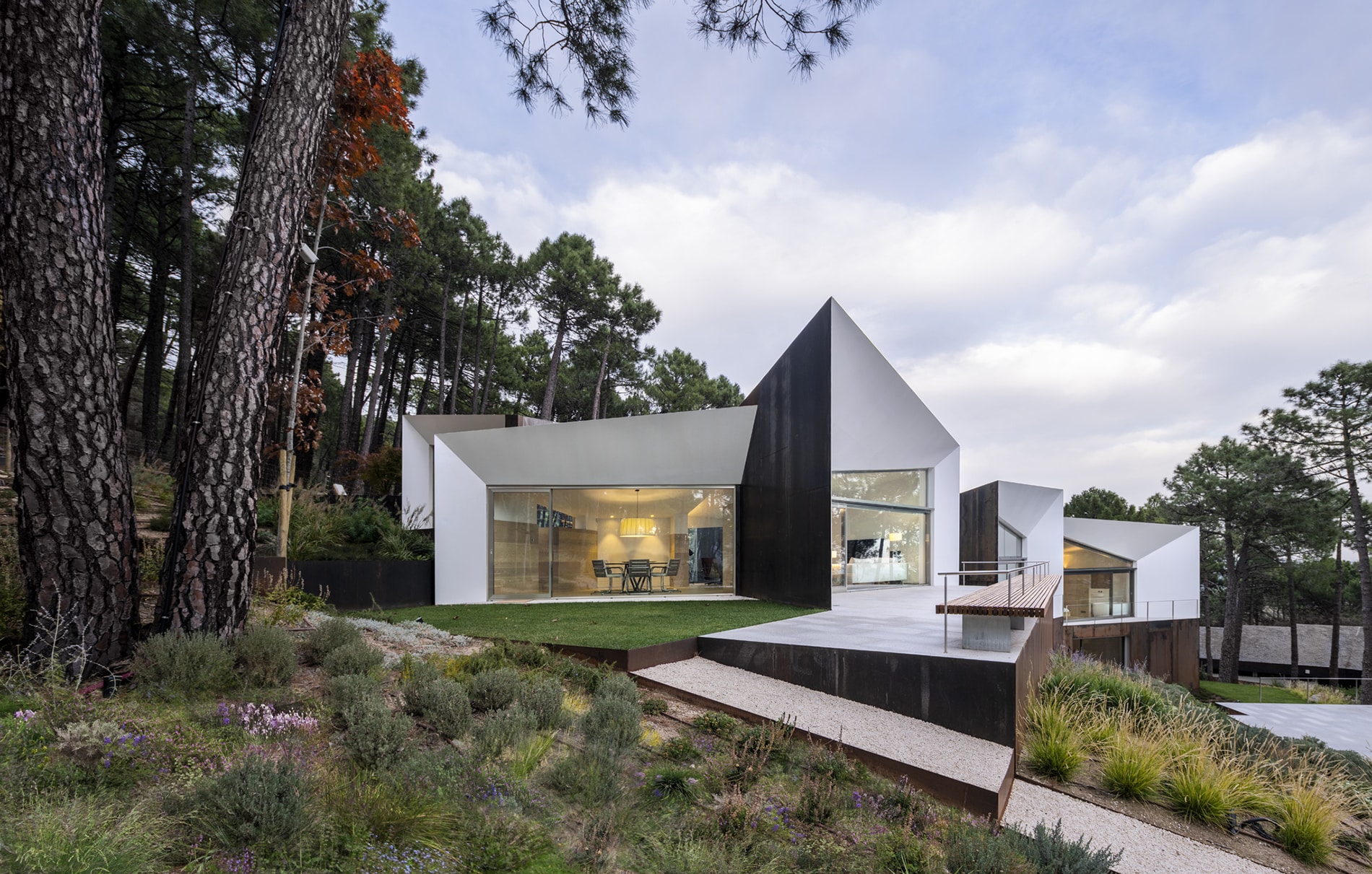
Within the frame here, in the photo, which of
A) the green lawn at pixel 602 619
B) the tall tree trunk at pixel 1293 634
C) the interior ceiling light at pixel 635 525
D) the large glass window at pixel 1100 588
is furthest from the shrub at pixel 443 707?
the tall tree trunk at pixel 1293 634

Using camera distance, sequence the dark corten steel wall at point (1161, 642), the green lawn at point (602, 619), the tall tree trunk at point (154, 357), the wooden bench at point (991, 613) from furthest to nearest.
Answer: the dark corten steel wall at point (1161, 642)
the tall tree trunk at point (154, 357)
the green lawn at point (602, 619)
the wooden bench at point (991, 613)

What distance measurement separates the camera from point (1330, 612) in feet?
103

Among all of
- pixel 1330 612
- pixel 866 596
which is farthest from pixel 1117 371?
pixel 1330 612

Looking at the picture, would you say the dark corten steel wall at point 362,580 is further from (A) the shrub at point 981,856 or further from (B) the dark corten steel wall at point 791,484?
(A) the shrub at point 981,856

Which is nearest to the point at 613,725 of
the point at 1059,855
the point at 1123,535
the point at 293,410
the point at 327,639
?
the point at 1059,855

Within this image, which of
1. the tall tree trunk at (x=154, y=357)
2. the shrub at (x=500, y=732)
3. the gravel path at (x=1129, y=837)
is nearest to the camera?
the shrub at (x=500, y=732)

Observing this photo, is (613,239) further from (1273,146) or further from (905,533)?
(1273,146)

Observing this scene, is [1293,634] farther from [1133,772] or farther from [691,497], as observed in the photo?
[1133,772]

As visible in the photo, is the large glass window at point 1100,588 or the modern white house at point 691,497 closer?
the modern white house at point 691,497

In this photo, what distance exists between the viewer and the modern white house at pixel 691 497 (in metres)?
11.2

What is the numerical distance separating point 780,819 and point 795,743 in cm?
128

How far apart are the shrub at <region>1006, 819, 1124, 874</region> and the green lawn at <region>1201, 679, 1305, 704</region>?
835 inches

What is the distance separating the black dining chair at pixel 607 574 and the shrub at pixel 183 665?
31.4ft

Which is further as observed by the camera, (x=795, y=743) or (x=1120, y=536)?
(x=1120, y=536)
